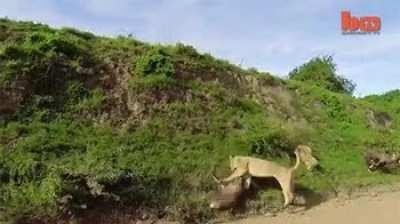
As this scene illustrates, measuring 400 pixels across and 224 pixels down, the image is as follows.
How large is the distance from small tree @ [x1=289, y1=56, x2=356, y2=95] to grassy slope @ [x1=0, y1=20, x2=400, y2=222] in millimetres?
7664

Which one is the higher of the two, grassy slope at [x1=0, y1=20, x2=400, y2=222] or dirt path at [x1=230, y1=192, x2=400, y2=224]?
grassy slope at [x1=0, y1=20, x2=400, y2=222]

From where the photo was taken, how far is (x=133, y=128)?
37.4 ft

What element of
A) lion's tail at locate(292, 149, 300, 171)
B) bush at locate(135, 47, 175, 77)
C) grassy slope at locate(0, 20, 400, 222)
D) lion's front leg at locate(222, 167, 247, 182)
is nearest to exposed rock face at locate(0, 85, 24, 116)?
grassy slope at locate(0, 20, 400, 222)

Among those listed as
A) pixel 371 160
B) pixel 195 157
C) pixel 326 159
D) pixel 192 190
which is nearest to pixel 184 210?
pixel 192 190

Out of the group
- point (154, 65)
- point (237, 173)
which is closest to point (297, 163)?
point (237, 173)

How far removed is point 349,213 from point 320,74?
39.8ft

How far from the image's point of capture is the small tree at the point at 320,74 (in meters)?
22.7

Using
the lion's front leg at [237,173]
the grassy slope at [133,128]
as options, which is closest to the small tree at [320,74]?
the grassy slope at [133,128]

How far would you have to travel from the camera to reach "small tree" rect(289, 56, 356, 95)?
22703 mm

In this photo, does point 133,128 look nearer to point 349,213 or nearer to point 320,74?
point 349,213

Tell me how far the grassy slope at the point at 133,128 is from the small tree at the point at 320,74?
766 cm

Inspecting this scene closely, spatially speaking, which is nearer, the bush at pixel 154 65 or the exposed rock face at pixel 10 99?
the exposed rock face at pixel 10 99

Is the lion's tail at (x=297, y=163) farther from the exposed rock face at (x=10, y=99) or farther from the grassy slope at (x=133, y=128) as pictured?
the exposed rock face at (x=10, y=99)

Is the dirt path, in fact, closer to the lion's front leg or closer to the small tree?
the lion's front leg
